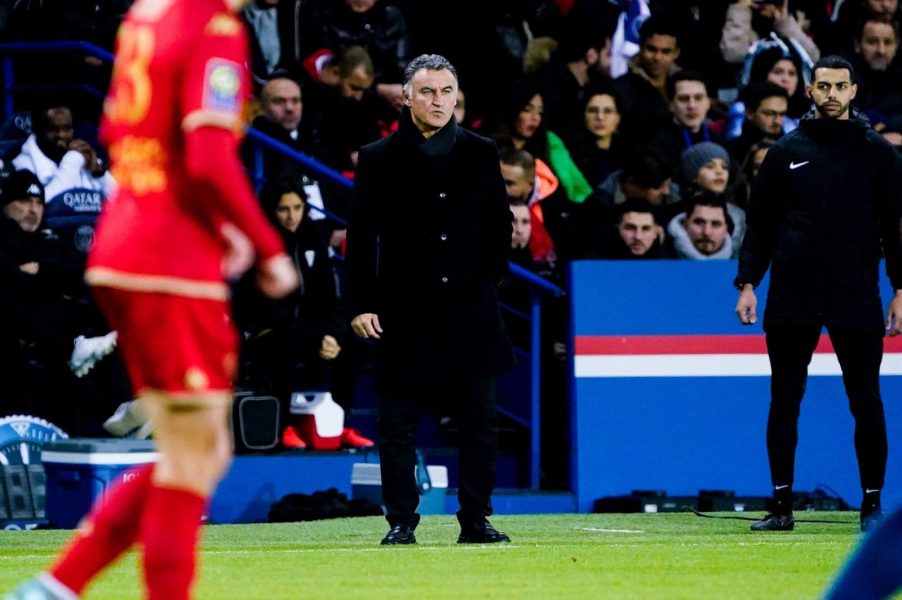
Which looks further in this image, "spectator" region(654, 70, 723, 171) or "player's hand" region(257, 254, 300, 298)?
"spectator" region(654, 70, 723, 171)

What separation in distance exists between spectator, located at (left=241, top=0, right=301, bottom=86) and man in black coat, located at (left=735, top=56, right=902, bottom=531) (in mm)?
5795

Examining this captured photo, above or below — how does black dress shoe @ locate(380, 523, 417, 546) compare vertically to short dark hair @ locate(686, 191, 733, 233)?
below

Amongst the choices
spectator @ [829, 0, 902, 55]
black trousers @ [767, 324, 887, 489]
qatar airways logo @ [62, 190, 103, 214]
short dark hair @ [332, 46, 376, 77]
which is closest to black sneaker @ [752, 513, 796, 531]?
black trousers @ [767, 324, 887, 489]

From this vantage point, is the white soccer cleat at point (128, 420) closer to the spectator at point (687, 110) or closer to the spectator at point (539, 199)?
the spectator at point (539, 199)

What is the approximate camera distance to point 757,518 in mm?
10695

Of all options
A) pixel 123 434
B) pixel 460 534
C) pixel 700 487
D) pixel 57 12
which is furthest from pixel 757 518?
pixel 57 12

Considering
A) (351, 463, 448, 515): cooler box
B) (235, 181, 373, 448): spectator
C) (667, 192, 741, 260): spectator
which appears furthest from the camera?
(667, 192, 741, 260): spectator

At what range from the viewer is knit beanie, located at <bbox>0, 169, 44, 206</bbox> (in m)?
11.5

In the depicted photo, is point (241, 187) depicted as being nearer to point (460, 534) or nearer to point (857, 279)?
point (460, 534)

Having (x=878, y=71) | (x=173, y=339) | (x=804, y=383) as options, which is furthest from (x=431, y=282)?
(x=878, y=71)

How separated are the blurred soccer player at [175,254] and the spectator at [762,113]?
9.71 metres

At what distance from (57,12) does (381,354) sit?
5.58 metres

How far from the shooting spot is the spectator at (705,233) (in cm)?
1262

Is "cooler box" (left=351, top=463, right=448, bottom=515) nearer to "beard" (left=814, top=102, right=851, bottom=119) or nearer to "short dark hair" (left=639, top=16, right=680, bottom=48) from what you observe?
"beard" (left=814, top=102, right=851, bottom=119)
